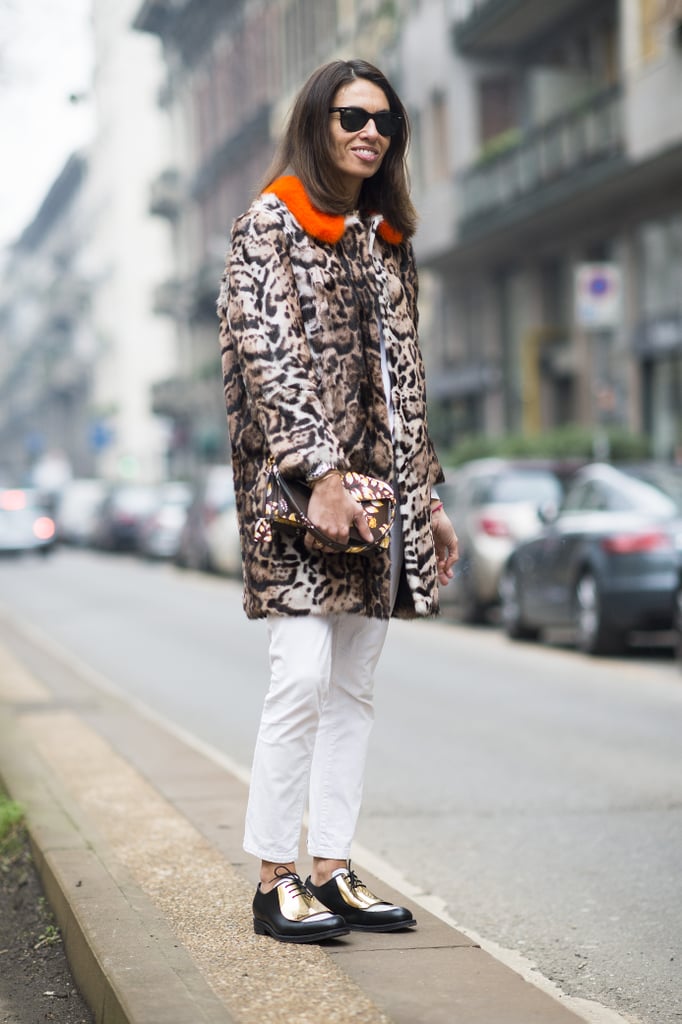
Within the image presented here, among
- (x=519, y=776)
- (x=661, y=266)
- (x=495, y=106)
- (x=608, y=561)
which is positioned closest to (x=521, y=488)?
(x=608, y=561)

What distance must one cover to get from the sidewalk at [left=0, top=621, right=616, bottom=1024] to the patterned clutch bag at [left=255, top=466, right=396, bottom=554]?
3.10 ft

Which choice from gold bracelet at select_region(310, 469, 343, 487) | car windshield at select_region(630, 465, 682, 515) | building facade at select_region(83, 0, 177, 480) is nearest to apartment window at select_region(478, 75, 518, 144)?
car windshield at select_region(630, 465, 682, 515)

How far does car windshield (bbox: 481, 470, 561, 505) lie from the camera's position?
1845 cm

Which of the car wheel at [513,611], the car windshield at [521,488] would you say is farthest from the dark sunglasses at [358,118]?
the car windshield at [521,488]

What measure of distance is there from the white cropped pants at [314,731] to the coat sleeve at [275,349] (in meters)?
0.42

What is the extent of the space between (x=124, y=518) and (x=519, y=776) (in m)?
37.2

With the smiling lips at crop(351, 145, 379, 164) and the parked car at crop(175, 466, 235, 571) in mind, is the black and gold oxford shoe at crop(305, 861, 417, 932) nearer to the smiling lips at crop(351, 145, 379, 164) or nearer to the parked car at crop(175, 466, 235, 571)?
the smiling lips at crop(351, 145, 379, 164)

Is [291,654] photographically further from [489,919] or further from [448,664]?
[448,664]

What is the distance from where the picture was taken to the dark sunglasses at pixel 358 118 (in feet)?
15.3

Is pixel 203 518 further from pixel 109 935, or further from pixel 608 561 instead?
Result: pixel 109 935

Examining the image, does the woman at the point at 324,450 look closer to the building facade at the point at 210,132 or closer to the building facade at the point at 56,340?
the building facade at the point at 210,132

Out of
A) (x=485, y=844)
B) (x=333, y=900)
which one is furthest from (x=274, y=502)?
(x=485, y=844)

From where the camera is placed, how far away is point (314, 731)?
4629 mm

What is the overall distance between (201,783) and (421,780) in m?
1.24
